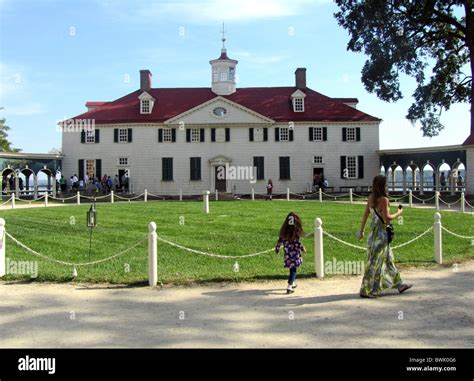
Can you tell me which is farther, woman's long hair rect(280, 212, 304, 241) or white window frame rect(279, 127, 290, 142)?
white window frame rect(279, 127, 290, 142)

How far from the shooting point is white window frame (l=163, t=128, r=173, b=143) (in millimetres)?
44125

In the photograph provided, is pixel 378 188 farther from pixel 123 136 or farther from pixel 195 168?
pixel 123 136

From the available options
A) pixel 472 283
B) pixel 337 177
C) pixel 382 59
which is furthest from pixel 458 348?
pixel 337 177

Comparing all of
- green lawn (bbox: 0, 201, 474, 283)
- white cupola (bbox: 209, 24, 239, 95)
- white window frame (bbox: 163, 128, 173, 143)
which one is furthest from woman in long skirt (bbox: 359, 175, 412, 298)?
white cupola (bbox: 209, 24, 239, 95)

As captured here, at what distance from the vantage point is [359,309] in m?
7.64

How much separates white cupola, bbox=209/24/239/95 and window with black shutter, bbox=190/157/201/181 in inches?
316

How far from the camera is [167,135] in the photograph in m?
44.2

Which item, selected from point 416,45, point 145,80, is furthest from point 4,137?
point 416,45

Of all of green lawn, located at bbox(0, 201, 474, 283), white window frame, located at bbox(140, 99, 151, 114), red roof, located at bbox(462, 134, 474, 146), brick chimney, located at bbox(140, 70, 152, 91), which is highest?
brick chimney, located at bbox(140, 70, 152, 91)

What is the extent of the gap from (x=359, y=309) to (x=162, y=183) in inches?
1470

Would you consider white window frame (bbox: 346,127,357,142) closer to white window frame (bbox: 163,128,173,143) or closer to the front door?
the front door

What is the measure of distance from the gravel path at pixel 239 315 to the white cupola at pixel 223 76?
1573 inches

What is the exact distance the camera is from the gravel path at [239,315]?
622cm

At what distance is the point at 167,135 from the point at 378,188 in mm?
37125
